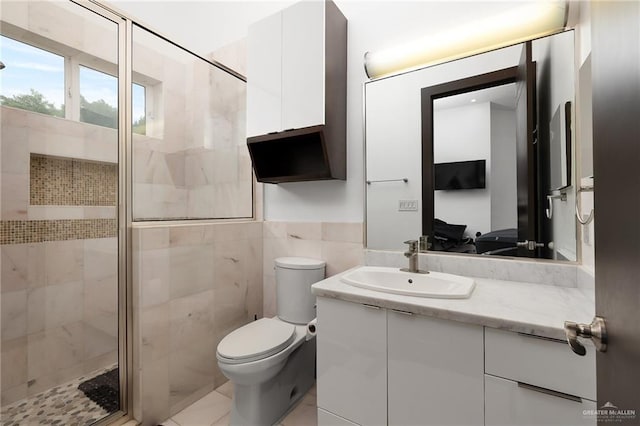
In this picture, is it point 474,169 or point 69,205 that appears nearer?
point 474,169

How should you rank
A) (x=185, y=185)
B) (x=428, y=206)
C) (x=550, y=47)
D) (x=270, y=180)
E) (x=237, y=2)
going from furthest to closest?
A: (x=237, y=2) < (x=185, y=185) < (x=270, y=180) < (x=428, y=206) < (x=550, y=47)

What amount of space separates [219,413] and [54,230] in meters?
1.41

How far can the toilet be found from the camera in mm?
1392

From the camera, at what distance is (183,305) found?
168cm

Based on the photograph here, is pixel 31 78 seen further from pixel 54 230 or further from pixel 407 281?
pixel 407 281

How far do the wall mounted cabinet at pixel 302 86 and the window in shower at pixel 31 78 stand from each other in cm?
107

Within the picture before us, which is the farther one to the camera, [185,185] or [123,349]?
[185,185]

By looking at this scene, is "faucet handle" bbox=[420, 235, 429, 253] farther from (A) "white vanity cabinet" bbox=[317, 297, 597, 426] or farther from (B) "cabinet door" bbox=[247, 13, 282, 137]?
(B) "cabinet door" bbox=[247, 13, 282, 137]

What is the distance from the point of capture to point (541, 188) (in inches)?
52.3

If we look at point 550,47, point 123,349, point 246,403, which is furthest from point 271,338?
point 550,47

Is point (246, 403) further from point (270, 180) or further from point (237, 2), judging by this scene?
point (237, 2)

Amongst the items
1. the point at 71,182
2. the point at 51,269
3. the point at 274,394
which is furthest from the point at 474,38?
the point at 51,269

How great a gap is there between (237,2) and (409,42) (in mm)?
1547

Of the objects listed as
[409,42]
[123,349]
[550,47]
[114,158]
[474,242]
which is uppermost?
[409,42]
